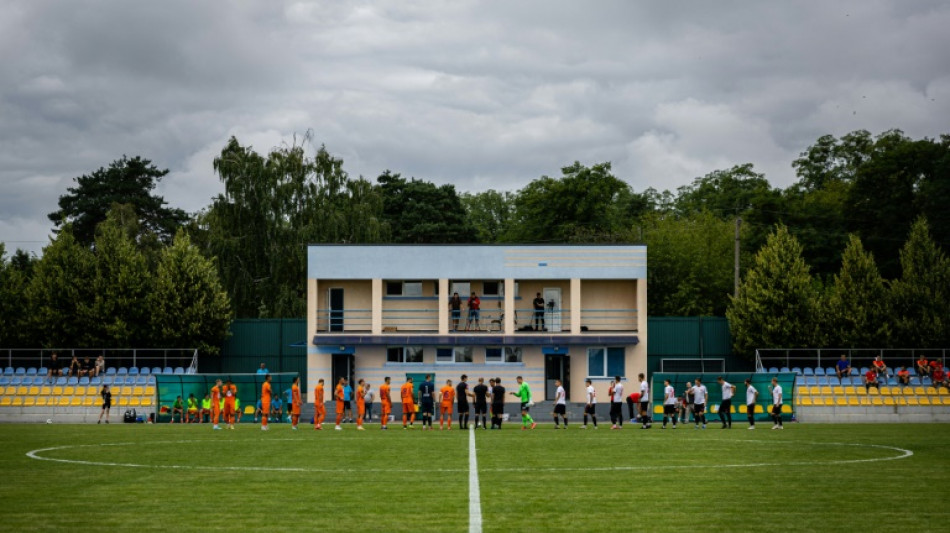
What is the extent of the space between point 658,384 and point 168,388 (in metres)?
22.3

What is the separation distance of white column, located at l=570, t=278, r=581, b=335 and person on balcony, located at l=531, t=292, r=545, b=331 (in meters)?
1.66

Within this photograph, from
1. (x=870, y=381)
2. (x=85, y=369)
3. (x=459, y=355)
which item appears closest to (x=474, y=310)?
(x=459, y=355)

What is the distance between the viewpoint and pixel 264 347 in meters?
59.7

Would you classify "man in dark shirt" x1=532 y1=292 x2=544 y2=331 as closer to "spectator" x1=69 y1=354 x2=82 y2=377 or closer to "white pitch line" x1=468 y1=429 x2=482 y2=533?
"spectator" x1=69 y1=354 x2=82 y2=377

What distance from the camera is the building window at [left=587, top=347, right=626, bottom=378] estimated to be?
56.9 m

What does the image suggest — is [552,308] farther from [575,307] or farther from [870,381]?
[870,381]

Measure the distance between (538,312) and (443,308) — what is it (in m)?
5.11

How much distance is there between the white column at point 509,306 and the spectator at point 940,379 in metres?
20.6

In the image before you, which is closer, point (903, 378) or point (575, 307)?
point (903, 378)

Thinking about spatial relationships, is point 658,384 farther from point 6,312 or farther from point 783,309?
point 6,312

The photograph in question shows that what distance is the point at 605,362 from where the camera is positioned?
187 ft

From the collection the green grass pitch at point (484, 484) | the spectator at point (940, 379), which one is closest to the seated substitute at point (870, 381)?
the spectator at point (940, 379)

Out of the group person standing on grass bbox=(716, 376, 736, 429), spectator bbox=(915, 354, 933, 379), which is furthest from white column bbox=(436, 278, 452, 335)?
spectator bbox=(915, 354, 933, 379)

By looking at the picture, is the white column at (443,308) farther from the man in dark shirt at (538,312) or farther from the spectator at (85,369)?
the spectator at (85,369)
